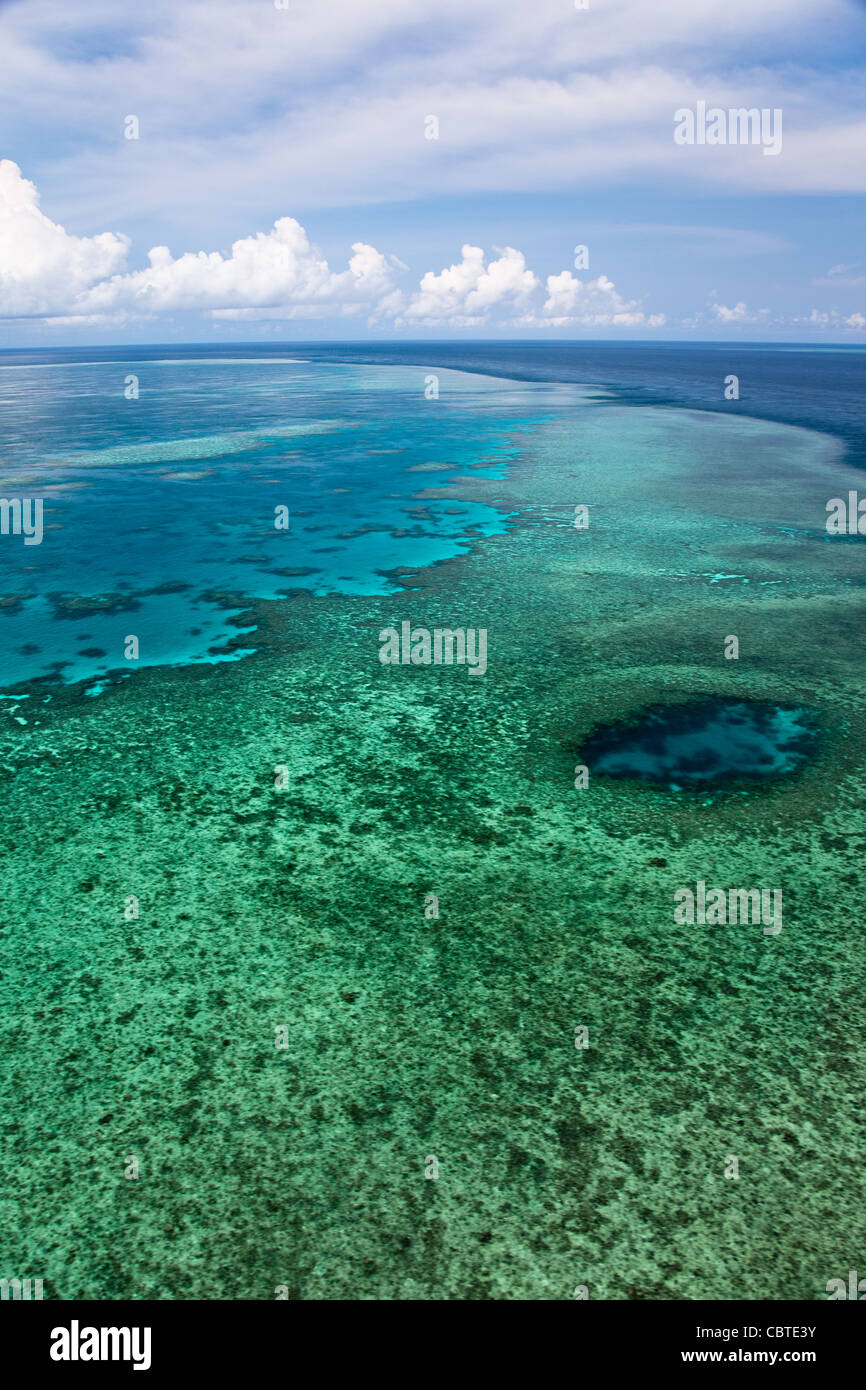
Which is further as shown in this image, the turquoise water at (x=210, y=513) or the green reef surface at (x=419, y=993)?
the turquoise water at (x=210, y=513)

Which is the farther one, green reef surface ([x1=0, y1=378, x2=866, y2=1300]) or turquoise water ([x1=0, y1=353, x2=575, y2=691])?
turquoise water ([x1=0, y1=353, x2=575, y2=691])

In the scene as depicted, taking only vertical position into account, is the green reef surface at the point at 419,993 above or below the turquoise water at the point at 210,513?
below

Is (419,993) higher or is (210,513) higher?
(210,513)

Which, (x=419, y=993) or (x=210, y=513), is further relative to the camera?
(x=210, y=513)
